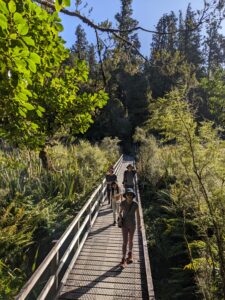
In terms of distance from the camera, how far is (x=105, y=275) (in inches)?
272

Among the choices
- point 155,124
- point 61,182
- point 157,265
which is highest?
point 155,124

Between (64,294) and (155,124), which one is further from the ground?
(155,124)

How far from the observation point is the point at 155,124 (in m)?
6.74

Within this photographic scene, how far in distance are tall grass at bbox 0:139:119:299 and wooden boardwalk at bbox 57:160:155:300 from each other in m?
1.16

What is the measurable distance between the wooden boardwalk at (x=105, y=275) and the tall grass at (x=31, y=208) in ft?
3.82

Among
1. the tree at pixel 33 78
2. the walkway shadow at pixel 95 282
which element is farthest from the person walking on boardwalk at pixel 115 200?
the tree at pixel 33 78

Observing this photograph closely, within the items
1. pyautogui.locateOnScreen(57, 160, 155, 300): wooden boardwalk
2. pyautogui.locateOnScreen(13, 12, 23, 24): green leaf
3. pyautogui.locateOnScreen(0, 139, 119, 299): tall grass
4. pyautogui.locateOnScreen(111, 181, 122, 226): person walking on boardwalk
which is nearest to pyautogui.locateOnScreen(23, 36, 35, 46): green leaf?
pyautogui.locateOnScreen(13, 12, 23, 24): green leaf

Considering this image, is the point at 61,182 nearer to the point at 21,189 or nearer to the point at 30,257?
the point at 21,189

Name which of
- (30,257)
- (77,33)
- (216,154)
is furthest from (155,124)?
(77,33)

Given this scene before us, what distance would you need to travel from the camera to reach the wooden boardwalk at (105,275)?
6051 millimetres

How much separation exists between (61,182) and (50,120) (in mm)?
6125

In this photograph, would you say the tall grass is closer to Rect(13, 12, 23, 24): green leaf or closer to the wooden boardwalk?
the wooden boardwalk

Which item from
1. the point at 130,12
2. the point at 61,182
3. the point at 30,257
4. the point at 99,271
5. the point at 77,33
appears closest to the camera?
the point at 99,271

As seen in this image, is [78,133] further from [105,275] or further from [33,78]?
[105,275]
